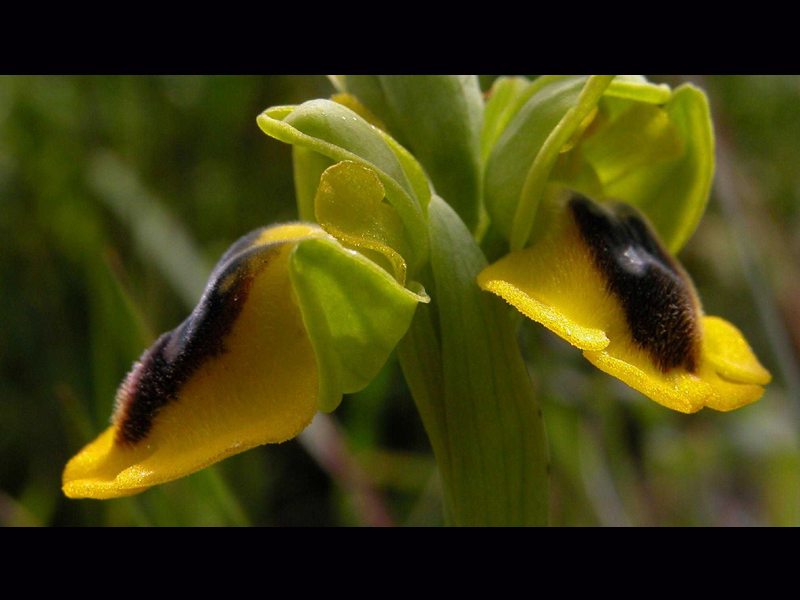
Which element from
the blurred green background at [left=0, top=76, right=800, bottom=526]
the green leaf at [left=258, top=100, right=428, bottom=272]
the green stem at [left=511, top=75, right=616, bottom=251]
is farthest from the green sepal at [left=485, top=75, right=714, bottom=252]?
the blurred green background at [left=0, top=76, right=800, bottom=526]

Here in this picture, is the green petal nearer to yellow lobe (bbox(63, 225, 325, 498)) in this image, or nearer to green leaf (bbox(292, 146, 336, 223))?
green leaf (bbox(292, 146, 336, 223))

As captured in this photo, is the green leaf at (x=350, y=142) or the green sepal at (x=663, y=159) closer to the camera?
the green leaf at (x=350, y=142)

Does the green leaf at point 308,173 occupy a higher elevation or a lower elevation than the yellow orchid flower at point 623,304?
higher

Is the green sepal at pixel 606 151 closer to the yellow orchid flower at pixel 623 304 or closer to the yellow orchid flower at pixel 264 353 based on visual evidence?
the yellow orchid flower at pixel 623 304

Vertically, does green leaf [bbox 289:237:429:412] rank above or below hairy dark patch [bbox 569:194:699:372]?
above

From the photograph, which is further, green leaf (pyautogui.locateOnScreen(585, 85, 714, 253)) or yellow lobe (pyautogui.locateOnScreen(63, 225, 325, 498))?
green leaf (pyautogui.locateOnScreen(585, 85, 714, 253))

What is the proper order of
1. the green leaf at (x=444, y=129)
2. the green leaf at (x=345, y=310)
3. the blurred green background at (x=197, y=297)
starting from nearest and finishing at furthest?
the green leaf at (x=345, y=310) < the green leaf at (x=444, y=129) < the blurred green background at (x=197, y=297)

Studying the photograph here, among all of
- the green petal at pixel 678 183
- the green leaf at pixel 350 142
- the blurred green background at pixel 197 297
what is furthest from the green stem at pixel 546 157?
the blurred green background at pixel 197 297
